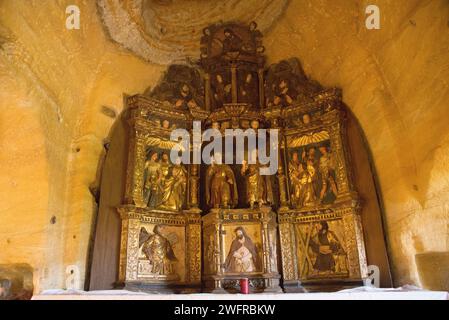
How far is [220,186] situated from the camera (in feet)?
18.4

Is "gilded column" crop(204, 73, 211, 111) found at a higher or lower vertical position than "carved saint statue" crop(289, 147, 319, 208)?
higher

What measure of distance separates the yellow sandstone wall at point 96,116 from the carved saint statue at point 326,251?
663 millimetres

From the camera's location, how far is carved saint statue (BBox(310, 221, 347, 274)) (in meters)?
4.94

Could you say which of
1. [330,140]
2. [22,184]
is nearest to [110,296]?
[22,184]

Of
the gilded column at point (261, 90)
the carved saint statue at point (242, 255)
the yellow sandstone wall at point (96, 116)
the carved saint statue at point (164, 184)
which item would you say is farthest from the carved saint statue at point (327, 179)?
the carved saint statue at point (164, 184)

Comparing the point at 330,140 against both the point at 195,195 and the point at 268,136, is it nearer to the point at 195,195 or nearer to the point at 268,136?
the point at 268,136

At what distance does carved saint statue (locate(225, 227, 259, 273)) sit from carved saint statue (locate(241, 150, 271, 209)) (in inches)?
18.5

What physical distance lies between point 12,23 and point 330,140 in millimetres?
4413

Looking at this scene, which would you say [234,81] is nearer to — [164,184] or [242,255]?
[164,184]

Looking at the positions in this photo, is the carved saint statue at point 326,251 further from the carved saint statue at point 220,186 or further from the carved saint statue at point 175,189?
the carved saint statue at point 175,189

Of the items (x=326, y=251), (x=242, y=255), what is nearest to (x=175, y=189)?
(x=242, y=255)

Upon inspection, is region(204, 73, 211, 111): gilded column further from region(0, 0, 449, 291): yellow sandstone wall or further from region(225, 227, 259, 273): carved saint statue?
region(225, 227, 259, 273): carved saint statue

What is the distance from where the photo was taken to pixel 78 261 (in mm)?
4898

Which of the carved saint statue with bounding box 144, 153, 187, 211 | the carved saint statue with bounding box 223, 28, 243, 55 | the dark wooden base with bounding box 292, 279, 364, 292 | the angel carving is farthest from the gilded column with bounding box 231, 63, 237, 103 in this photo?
the dark wooden base with bounding box 292, 279, 364, 292
